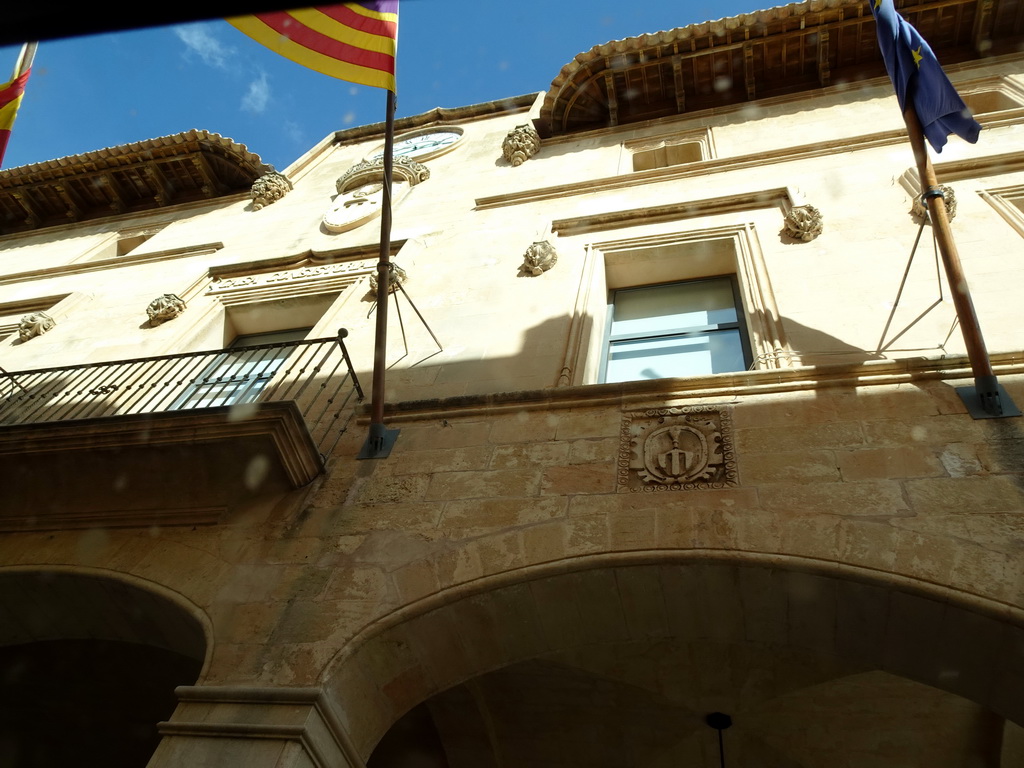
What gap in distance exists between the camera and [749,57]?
35.8 ft

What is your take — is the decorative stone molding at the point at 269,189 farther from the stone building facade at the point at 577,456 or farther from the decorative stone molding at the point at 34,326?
the decorative stone molding at the point at 34,326

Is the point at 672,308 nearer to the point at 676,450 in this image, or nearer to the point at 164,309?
the point at 676,450

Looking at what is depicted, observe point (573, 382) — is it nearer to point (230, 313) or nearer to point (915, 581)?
point (915, 581)

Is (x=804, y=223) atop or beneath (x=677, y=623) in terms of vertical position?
atop

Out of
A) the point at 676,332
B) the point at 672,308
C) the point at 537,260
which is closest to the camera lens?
the point at 676,332

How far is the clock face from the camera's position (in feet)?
42.5

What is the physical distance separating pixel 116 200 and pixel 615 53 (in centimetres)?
965

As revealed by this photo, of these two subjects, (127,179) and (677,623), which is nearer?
(677,623)

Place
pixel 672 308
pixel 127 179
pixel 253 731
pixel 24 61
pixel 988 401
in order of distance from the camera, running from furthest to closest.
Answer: pixel 127 179
pixel 24 61
pixel 672 308
pixel 988 401
pixel 253 731

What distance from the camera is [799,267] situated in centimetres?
691

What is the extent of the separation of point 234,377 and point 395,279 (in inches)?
74.6

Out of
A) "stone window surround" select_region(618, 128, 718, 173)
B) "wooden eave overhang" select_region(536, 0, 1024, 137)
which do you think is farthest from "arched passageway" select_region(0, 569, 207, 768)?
"wooden eave overhang" select_region(536, 0, 1024, 137)

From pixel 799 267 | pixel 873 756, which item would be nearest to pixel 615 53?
pixel 799 267

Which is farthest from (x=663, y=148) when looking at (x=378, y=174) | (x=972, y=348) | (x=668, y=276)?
(x=972, y=348)
